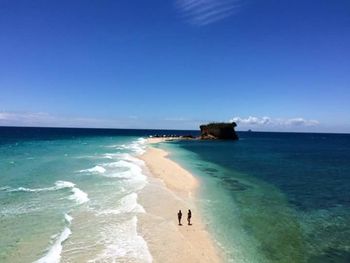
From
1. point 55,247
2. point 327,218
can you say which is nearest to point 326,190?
point 327,218

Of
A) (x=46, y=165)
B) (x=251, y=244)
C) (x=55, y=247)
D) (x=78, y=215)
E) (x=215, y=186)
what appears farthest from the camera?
(x=46, y=165)

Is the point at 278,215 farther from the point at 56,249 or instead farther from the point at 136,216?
the point at 56,249

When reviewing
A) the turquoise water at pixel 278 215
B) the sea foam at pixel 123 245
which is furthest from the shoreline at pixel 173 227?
the turquoise water at pixel 278 215

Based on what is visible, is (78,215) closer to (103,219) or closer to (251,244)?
(103,219)

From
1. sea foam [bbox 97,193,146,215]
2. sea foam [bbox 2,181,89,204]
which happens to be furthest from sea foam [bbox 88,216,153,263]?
sea foam [bbox 2,181,89,204]

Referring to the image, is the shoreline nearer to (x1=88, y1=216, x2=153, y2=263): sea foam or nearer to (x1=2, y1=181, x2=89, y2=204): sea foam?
(x1=88, y1=216, x2=153, y2=263): sea foam
